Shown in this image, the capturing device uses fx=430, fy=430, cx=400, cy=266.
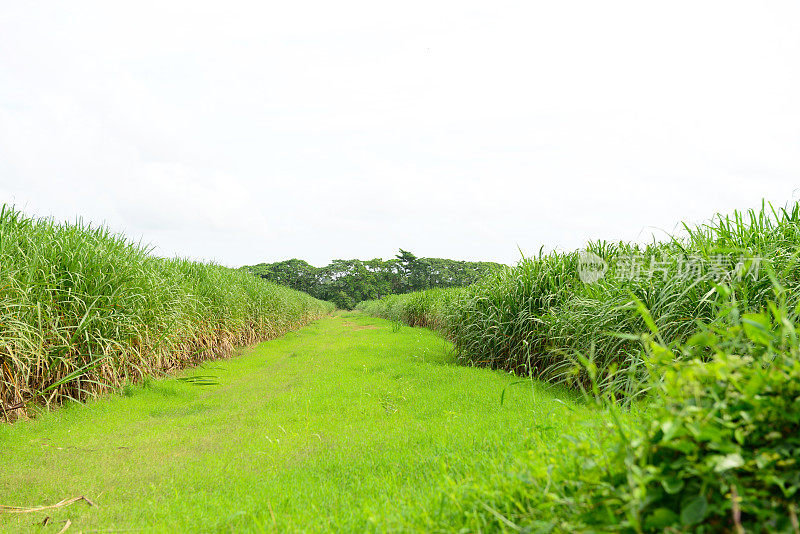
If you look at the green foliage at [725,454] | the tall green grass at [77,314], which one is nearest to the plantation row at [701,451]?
the green foliage at [725,454]

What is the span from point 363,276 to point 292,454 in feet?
147

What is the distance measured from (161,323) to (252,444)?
3315 mm

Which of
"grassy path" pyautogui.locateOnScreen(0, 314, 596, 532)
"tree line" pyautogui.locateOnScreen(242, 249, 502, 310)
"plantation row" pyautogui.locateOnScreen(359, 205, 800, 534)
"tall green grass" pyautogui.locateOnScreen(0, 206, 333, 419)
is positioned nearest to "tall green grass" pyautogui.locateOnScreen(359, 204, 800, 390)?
"plantation row" pyautogui.locateOnScreen(359, 205, 800, 534)

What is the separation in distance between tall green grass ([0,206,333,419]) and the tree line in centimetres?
3870

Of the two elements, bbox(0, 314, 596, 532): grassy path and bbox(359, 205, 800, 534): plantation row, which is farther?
bbox(0, 314, 596, 532): grassy path

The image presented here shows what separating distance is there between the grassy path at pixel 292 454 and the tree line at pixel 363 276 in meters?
39.5

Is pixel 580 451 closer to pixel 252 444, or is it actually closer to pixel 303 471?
pixel 303 471

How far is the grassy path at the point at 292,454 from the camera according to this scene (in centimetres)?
198

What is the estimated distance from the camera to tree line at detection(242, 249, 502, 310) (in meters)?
45.8

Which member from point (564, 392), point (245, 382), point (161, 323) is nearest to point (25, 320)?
point (161, 323)

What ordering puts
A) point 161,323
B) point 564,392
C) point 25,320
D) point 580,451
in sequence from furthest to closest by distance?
point 161,323, point 564,392, point 25,320, point 580,451

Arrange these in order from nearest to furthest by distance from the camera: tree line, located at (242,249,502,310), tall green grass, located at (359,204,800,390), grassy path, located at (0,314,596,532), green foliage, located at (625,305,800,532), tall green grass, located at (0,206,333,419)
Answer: green foliage, located at (625,305,800,532)
grassy path, located at (0,314,596,532)
tall green grass, located at (359,204,800,390)
tall green grass, located at (0,206,333,419)
tree line, located at (242,249,502,310)

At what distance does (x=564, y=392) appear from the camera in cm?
436

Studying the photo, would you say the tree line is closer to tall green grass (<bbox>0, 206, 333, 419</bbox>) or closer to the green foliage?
tall green grass (<bbox>0, 206, 333, 419</bbox>)
